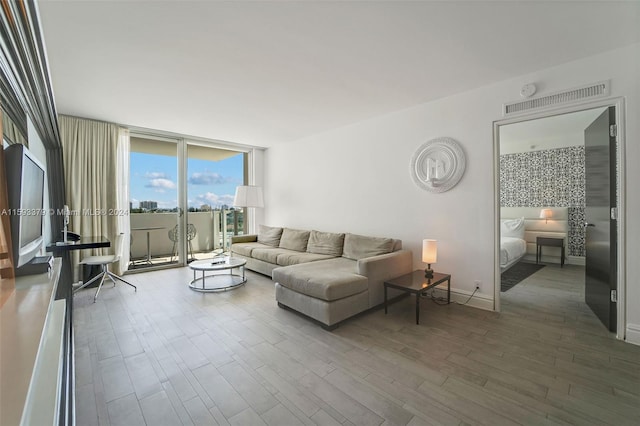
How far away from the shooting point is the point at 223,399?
1.69 m

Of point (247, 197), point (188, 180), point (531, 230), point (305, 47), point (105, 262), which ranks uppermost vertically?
point (305, 47)

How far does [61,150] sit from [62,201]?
2.40 feet

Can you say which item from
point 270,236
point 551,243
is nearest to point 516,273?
point 551,243

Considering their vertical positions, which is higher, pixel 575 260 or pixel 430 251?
pixel 430 251

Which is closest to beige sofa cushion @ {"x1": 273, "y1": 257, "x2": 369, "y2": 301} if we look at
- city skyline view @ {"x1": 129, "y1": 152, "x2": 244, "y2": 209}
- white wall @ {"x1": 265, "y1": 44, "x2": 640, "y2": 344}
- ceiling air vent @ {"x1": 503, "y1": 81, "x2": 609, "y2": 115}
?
white wall @ {"x1": 265, "y1": 44, "x2": 640, "y2": 344}

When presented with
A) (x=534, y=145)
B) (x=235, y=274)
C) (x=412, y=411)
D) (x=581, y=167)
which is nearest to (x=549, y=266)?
(x=581, y=167)

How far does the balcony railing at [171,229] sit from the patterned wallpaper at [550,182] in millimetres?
6403

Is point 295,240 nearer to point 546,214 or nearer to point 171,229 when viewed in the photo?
point 171,229

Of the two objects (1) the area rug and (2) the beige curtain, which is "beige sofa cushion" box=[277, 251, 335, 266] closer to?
(2) the beige curtain

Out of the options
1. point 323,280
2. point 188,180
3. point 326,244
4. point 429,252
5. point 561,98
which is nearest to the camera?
point 561,98

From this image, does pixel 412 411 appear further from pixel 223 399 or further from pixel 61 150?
pixel 61 150

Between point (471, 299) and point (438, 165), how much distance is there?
1693 mm

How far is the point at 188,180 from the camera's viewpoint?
5.35 m

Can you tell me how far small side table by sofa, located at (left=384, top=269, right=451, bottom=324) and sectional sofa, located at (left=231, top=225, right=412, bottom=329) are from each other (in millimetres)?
135
